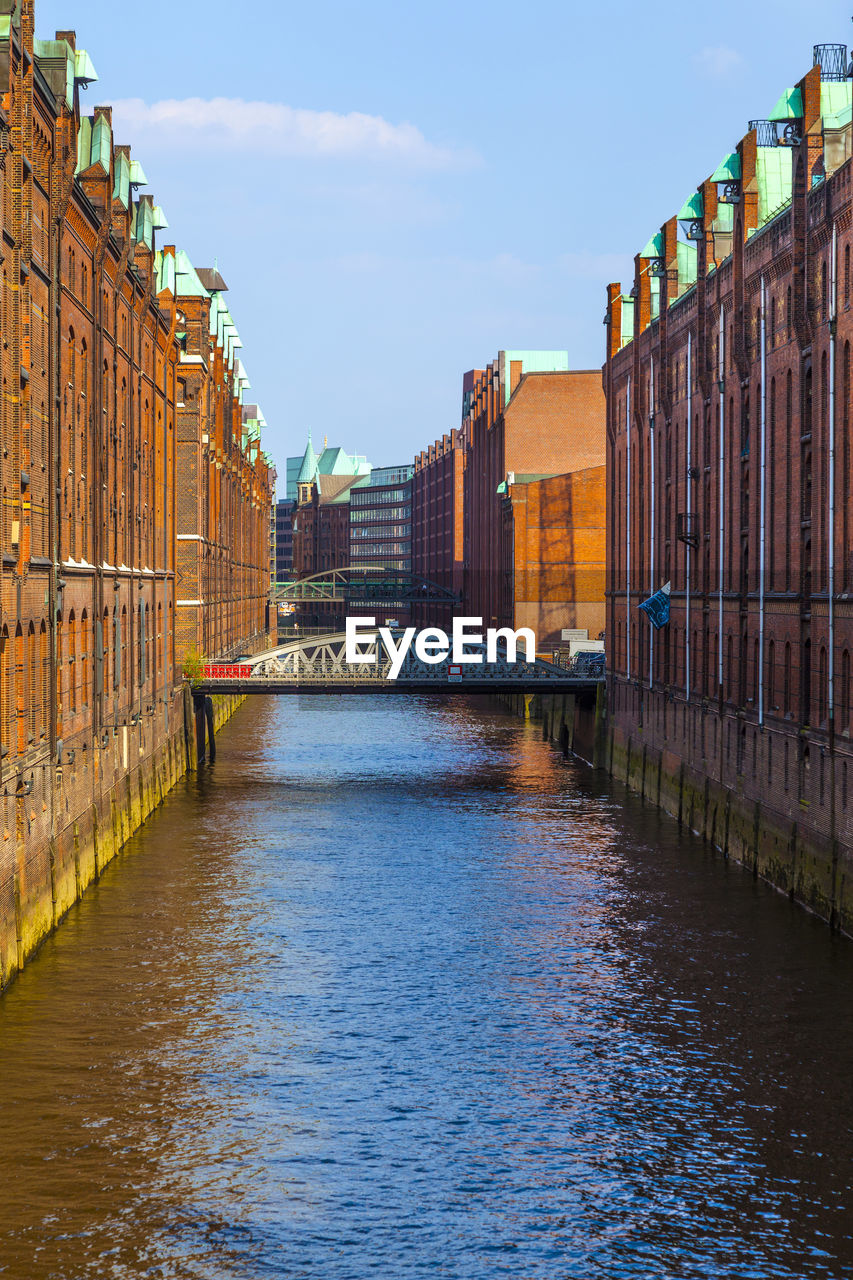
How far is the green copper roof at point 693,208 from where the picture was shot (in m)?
59.3

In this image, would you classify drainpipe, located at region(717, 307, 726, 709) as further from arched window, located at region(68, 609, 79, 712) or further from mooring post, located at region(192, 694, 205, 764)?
mooring post, located at region(192, 694, 205, 764)

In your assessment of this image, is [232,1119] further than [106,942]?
No

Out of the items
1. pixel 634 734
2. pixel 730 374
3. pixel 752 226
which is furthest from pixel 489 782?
pixel 752 226

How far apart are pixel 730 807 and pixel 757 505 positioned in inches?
377

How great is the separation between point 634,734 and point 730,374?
19.3m

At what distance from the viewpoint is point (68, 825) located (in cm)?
3934

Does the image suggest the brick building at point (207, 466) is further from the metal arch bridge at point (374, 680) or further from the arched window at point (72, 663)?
the arched window at point (72, 663)

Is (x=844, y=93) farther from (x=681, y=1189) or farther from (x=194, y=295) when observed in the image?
(x=194, y=295)

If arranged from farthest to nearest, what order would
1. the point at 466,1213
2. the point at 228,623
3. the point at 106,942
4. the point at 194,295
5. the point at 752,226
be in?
1. the point at 228,623
2. the point at 194,295
3. the point at 752,226
4. the point at 106,942
5. the point at 466,1213

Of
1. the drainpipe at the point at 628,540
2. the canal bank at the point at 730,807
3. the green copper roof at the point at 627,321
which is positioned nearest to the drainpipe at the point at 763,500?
the canal bank at the point at 730,807

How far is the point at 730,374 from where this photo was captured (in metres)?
54.2

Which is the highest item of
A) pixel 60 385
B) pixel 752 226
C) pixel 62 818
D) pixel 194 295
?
pixel 194 295

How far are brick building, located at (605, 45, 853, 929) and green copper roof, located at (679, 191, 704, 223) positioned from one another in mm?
126

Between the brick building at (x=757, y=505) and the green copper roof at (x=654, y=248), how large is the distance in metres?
0.32
